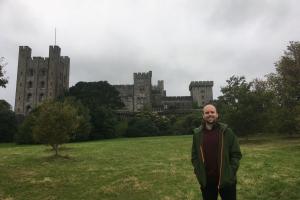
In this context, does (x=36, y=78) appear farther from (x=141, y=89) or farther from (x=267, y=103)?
(x=267, y=103)

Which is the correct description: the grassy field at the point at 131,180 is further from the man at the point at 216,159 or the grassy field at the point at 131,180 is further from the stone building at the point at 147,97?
the stone building at the point at 147,97

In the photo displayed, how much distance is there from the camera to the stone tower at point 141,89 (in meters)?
129

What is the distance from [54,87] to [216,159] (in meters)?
116

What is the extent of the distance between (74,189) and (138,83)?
4638 inches

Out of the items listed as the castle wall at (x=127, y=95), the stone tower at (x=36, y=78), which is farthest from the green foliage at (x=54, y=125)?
the castle wall at (x=127, y=95)

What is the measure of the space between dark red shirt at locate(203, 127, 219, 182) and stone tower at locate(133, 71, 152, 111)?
11943cm

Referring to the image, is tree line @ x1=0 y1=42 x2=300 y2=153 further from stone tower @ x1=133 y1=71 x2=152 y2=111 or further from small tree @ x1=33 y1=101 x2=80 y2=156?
stone tower @ x1=133 y1=71 x2=152 y2=111

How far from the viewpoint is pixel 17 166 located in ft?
69.2

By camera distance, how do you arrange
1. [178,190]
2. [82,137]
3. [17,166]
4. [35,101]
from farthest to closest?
1. [35,101]
2. [82,137]
3. [17,166]
4. [178,190]

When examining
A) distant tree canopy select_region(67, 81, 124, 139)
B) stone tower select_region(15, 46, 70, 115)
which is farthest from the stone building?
distant tree canopy select_region(67, 81, 124, 139)

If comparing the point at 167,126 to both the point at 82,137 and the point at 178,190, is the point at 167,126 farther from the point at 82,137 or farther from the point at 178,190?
the point at 178,190

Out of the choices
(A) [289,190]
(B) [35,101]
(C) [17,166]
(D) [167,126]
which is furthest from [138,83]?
(A) [289,190]

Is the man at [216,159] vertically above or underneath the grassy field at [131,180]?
above

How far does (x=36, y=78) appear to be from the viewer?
120938mm
